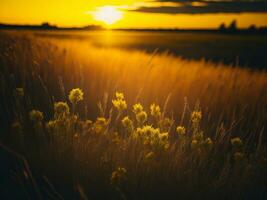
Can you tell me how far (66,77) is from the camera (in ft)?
17.2

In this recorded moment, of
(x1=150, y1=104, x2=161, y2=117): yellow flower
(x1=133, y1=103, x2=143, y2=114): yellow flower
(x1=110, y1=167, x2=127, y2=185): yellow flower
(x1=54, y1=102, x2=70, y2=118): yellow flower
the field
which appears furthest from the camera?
(x1=150, y1=104, x2=161, y2=117): yellow flower

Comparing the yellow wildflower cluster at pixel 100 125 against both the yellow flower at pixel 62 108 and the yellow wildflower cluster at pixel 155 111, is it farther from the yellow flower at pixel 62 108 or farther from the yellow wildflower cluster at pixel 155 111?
the yellow wildflower cluster at pixel 155 111

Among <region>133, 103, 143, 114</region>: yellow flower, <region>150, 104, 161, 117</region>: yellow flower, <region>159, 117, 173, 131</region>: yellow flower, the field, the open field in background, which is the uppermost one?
<region>133, 103, 143, 114</region>: yellow flower

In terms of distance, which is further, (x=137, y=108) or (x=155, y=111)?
(x=155, y=111)

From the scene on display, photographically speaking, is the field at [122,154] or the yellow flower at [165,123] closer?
the field at [122,154]

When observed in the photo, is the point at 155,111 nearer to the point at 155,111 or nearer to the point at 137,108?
the point at 155,111

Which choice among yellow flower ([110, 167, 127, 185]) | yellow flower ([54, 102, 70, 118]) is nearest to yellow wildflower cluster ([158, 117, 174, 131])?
yellow flower ([54, 102, 70, 118])

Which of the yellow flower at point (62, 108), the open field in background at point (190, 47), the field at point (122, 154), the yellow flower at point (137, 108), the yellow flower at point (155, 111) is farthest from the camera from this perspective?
the open field in background at point (190, 47)

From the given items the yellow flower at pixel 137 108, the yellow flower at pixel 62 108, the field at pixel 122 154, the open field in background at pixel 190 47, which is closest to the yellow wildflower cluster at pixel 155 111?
the field at pixel 122 154

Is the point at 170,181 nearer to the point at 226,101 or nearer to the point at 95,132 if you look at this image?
the point at 95,132

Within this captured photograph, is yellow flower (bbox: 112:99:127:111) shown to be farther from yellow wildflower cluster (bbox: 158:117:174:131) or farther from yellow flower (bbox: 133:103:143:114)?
yellow wildflower cluster (bbox: 158:117:174:131)

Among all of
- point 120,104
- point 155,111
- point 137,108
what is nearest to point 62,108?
point 120,104

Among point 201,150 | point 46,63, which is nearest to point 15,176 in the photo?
point 201,150

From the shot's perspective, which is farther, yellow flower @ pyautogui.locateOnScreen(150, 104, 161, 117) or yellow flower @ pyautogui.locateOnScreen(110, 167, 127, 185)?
yellow flower @ pyautogui.locateOnScreen(150, 104, 161, 117)
